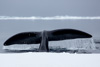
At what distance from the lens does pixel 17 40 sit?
498 centimetres

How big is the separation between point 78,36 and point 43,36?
74 cm
